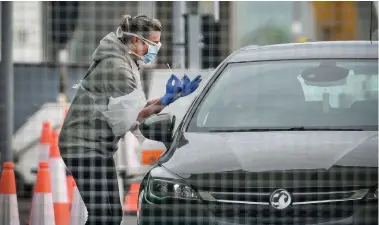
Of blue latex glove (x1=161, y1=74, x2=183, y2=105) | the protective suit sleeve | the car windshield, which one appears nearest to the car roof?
the car windshield

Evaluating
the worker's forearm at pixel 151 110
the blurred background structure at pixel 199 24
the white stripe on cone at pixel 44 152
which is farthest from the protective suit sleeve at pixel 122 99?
the white stripe on cone at pixel 44 152

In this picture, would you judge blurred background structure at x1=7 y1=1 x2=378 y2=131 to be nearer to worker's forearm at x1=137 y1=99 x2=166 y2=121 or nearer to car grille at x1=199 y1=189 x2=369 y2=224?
worker's forearm at x1=137 y1=99 x2=166 y2=121

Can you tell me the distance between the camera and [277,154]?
5.35 m

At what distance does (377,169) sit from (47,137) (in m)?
4.54

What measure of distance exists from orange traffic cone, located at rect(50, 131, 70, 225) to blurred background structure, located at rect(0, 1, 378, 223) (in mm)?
1056

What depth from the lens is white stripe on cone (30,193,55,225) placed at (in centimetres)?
721

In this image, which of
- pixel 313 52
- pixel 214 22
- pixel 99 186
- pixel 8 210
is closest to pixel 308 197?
pixel 313 52

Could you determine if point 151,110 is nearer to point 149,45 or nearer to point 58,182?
point 149,45

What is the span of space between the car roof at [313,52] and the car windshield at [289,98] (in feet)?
0.12

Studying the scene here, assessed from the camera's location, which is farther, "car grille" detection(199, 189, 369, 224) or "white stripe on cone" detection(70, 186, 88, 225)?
"white stripe on cone" detection(70, 186, 88, 225)

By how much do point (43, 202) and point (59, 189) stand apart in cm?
74

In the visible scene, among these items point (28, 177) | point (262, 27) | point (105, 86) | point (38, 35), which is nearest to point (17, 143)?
point (28, 177)

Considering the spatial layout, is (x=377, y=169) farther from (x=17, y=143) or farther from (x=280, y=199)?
(x=17, y=143)

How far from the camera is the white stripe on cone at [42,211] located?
7211 mm
